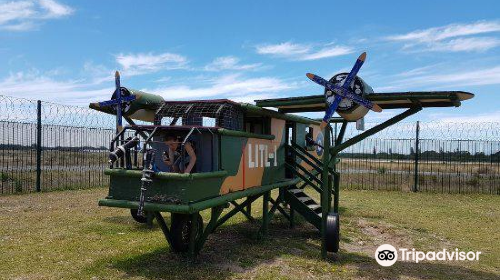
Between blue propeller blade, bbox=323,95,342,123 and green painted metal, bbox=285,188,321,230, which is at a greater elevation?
blue propeller blade, bbox=323,95,342,123

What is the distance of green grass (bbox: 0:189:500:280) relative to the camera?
8.35 meters

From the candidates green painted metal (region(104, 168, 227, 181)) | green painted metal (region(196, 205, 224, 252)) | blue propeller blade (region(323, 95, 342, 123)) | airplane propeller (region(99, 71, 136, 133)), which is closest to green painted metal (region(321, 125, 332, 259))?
blue propeller blade (region(323, 95, 342, 123))

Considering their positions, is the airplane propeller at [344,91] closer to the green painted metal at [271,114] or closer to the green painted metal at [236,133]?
the green painted metal at [271,114]

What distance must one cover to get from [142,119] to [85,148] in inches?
507

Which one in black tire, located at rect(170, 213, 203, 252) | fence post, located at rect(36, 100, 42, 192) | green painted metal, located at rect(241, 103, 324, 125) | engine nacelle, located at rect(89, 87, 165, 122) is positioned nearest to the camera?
black tire, located at rect(170, 213, 203, 252)

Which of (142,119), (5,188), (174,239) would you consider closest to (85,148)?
(5,188)

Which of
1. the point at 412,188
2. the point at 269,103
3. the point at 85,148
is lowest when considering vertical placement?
the point at 412,188

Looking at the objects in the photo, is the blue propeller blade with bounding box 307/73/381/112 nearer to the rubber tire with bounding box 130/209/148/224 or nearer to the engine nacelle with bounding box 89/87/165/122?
the engine nacelle with bounding box 89/87/165/122

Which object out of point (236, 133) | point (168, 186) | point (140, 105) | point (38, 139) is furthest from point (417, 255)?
point (38, 139)

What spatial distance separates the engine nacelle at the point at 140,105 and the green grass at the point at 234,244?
313 cm

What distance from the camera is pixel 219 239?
36.6 ft

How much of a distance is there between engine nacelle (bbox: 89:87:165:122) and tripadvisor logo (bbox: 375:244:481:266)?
6424 mm

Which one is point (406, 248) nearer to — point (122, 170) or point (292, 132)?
point (292, 132)

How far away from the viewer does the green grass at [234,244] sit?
835 cm
